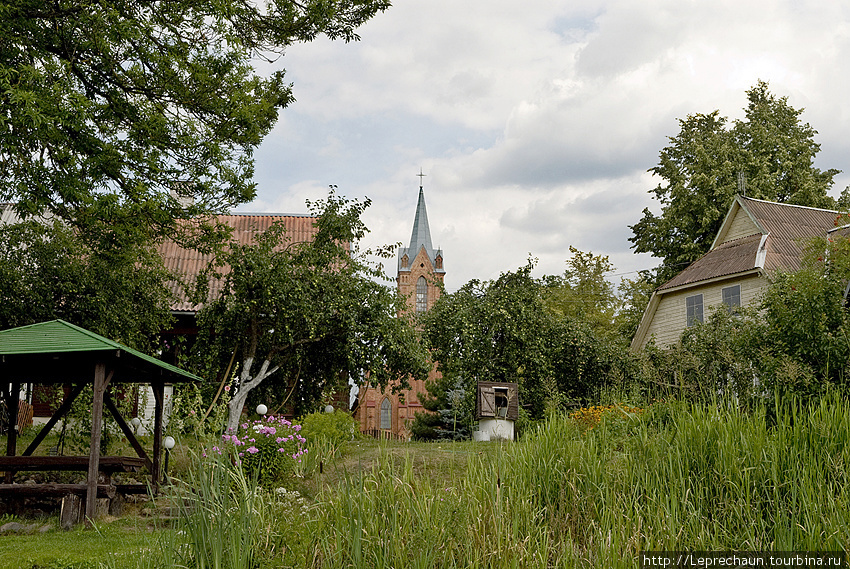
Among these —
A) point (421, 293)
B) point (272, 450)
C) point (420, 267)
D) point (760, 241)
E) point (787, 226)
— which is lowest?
point (272, 450)

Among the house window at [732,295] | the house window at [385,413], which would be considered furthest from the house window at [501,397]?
the house window at [385,413]

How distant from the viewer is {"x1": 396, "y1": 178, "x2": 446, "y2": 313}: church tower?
5447 centimetres

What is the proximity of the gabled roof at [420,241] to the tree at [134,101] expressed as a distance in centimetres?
4333

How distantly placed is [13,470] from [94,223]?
3368mm

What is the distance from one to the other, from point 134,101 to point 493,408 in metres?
8.20

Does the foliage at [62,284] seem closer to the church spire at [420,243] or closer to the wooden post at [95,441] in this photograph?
the wooden post at [95,441]

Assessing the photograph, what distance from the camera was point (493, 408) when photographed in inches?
578

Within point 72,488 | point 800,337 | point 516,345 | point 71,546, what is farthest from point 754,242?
point 71,546

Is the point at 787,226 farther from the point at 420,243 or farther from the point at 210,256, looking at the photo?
the point at 420,243

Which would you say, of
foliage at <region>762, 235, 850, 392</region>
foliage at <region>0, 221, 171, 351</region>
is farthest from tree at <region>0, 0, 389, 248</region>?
foliage at <region>762, 235, 850, 392</region>

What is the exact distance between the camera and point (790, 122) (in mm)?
27906

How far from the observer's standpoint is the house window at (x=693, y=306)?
78.5 feet

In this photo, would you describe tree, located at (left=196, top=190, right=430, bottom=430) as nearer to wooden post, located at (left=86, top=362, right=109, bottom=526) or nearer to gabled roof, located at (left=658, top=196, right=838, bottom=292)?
wooden post, located at (left=86, top=362, right=109, bottom=526)

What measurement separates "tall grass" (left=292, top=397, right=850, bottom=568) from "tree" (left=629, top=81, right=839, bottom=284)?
22176 millimetres
